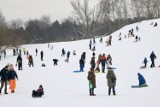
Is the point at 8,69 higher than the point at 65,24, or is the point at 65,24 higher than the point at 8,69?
the point at 65,24

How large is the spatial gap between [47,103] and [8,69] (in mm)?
5054

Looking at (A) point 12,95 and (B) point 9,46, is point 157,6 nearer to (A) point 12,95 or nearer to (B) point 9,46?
(B) point 9,46

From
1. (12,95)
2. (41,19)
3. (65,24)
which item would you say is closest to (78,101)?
(12,95)

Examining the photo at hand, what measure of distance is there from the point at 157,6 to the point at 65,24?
59874mm

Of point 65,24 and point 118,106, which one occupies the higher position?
point 65,24

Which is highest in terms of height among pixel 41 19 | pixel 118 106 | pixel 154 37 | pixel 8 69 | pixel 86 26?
pixel 41 19

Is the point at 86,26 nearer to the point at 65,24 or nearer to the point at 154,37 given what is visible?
the point at 65,24

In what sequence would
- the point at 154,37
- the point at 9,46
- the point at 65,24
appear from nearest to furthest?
the point at 154,37
the point at 9,46
the point at 65,24

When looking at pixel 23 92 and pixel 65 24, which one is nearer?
pixel 23 92

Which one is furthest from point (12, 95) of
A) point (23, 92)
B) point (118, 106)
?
point (118, 106)

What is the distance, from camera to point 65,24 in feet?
546

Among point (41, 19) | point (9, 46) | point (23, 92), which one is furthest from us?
point (41, 19)

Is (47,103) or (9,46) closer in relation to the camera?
(47,103)

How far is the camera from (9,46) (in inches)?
2763
